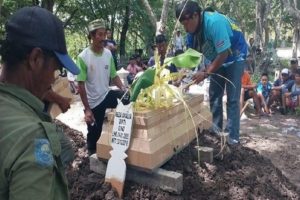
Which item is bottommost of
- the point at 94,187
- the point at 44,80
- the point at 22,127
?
the point at 94,187

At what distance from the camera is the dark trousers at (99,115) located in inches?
175

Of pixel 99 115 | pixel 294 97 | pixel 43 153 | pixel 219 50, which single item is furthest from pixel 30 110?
pixel 294 97

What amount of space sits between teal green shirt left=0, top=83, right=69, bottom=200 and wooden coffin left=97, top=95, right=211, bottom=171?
154 centimetres

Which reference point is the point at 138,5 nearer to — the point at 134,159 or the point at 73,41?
the point at 73,41

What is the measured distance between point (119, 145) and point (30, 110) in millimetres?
1632

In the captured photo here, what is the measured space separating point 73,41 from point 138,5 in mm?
11976

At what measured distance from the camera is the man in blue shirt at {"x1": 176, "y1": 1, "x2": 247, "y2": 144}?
4.02 metres

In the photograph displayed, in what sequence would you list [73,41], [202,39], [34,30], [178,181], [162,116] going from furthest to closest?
[73,41]
[202,39]
[162,116]
[178,181]
[34,30]

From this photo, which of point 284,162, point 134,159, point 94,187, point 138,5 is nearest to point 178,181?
point 134,159

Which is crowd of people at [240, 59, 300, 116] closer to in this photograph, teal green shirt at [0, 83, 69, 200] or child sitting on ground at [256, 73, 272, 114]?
child sitting on ground at [256, 73, 272, 114]

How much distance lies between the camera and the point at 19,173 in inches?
40.6

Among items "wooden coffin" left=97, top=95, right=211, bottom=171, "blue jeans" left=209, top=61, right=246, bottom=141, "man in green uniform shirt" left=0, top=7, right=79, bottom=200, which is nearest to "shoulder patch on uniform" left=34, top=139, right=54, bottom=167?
"man in green uniform shirt" left=0, top=7, right=79, bottom=200

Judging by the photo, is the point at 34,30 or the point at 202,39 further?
the point at 202,39

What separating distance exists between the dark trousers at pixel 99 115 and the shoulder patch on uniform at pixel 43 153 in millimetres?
3346
